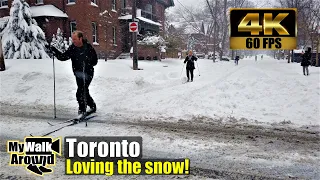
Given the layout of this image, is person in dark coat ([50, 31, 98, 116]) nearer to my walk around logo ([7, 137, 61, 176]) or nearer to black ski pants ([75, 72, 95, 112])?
black ski pants ([75, 72, 95, 112])

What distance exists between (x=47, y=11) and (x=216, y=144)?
22.2m

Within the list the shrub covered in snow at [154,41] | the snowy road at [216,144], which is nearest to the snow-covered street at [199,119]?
the snowy road at [216,144]

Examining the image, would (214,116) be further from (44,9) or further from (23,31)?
(44,9)

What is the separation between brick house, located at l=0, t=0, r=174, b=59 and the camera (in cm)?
2328

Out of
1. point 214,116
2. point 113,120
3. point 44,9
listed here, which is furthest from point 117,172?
point 44,9

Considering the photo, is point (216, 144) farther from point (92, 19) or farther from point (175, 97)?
point (92, 19)

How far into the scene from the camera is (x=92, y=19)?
79.0ft

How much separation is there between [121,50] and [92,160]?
26055 mm

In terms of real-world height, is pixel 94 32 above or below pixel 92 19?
below

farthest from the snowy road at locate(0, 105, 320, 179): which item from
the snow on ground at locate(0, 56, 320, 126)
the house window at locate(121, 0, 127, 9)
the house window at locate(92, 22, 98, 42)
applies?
the house window at locate(121, 0, 127, 9)

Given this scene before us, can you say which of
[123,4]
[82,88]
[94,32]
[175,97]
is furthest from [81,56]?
[123,4]

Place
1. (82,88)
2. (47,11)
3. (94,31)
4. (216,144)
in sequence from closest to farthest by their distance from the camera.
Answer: (216,144), (82,88), (47,11), (94,31)

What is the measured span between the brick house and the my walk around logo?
55.2 feet

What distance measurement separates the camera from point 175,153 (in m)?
4.19
